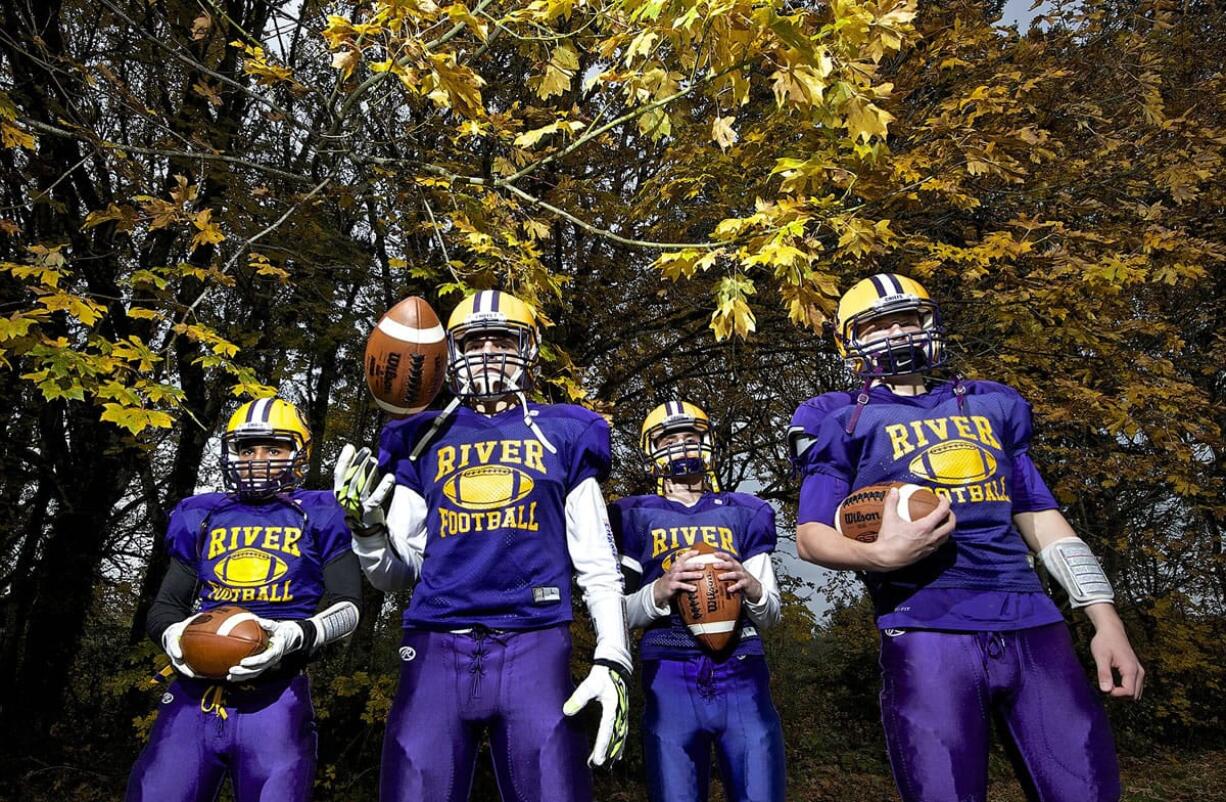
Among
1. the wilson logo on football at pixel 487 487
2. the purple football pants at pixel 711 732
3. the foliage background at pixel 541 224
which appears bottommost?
the purple football pants at pixel 711 732

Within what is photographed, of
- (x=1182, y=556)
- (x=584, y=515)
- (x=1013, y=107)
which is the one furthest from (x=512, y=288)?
(x=1182, y=556)

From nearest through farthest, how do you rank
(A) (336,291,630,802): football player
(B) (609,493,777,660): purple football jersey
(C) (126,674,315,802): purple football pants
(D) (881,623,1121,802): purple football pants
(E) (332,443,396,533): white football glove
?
(D) (881,623,1121,802): purple football pants, (A) (336,291,630,802): football player, (E) (332,443,396,533): white football glove, (C) (126,674,315,802): purple football pants, (B) (609,493,777,660): purple football jersey

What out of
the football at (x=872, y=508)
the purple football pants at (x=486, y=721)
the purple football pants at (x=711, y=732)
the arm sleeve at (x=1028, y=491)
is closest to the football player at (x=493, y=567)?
the purple football pants at (x=486, y=721)

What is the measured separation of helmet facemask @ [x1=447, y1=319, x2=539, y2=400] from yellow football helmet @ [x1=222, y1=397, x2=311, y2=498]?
4.70 ft

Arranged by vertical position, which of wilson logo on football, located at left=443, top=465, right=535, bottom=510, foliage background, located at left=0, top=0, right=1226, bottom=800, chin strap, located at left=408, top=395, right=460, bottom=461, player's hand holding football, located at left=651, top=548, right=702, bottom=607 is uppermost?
foliage background, located at left=0, top=0, right=1226, bottom=800

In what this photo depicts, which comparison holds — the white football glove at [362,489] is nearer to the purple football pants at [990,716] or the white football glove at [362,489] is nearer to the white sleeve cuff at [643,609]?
the white sleeve cuff at [643,609]

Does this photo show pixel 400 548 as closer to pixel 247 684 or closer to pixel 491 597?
pixel 491 597

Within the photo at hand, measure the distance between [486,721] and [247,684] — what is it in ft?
4.64

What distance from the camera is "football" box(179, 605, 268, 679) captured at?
320cm

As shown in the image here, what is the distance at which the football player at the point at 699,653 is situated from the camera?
358 centimetres

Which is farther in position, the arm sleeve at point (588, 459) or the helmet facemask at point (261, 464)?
the helmet facemask at point (261, 464)

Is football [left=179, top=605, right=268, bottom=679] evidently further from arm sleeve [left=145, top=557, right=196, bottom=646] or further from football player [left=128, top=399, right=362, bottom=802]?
arm sleeve [left=145, top=557, right=196, bottom=646]

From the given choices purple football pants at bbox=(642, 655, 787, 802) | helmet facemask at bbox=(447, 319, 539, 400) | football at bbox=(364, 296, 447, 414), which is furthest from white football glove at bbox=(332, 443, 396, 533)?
purple football pants at bbox=(642, 655, 787, 802)

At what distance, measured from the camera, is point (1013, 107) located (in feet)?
21.8
